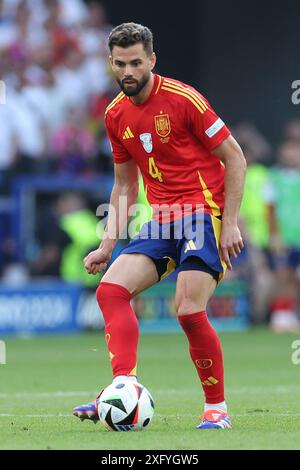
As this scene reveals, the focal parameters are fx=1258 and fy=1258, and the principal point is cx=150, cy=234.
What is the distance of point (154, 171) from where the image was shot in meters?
6.96

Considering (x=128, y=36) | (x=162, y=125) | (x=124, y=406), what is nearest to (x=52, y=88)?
(x=162, y=125)

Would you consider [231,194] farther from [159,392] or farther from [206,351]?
[159,392]

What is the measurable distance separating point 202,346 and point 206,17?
1375cm

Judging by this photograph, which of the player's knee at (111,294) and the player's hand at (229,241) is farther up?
the player's hand at (229,241)

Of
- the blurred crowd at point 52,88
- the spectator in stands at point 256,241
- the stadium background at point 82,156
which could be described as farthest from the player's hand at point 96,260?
the spectator in stands at point 256,241

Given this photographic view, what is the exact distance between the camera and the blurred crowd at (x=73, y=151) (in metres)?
15.6

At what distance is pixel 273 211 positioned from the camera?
16.6 m

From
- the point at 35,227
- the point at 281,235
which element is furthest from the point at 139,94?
the point at 281,235

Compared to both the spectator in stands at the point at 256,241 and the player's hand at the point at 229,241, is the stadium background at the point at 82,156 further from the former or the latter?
the player's hand at the point at 229,241

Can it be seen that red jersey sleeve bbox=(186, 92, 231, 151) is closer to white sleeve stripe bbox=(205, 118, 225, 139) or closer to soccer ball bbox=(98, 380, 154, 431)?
white sleeve stripe bbox=(205, 118, 225, 139)

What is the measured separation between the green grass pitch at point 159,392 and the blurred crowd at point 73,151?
119 centimetres

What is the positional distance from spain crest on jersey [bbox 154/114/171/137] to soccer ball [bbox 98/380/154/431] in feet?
4.46

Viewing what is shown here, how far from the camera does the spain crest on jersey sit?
Result: 22.3 feet

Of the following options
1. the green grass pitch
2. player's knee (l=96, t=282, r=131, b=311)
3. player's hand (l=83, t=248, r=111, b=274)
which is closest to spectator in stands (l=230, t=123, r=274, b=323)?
the green grass pitch
